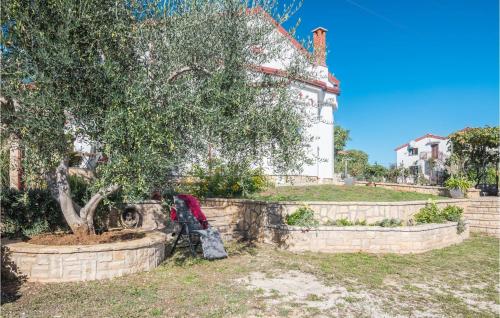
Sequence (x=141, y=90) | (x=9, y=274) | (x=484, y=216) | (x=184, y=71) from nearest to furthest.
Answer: (x=141, y=90), (x=9, y=274), (x=184, y=71), (x=484, y=216)

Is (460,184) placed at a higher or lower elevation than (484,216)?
higher

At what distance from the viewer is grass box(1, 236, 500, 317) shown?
5.02 meters

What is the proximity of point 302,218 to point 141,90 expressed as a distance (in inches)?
227

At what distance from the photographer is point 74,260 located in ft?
20.1

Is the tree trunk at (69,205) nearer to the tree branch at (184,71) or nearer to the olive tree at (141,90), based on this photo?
the olive tree at (141,90)

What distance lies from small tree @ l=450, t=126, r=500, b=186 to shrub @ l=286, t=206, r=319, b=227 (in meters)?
15.3

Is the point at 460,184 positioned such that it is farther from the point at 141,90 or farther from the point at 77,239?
the point at 77,239

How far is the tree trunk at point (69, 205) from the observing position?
272 inches

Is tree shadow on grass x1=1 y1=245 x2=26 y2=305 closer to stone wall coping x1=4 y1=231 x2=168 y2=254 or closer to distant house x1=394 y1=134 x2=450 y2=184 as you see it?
stone wall coping x1=4 y1=231 x2=168 y2=254

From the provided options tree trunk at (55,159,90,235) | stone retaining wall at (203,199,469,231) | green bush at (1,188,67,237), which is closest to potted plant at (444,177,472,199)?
stone retaining wall at (203,199,469,231)

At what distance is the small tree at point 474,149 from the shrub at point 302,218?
15.3m

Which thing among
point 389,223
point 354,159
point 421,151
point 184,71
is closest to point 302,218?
point 389,223

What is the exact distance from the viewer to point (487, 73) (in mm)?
24578

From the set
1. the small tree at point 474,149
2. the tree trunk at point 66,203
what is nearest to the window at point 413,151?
the small tree at point 474,149
